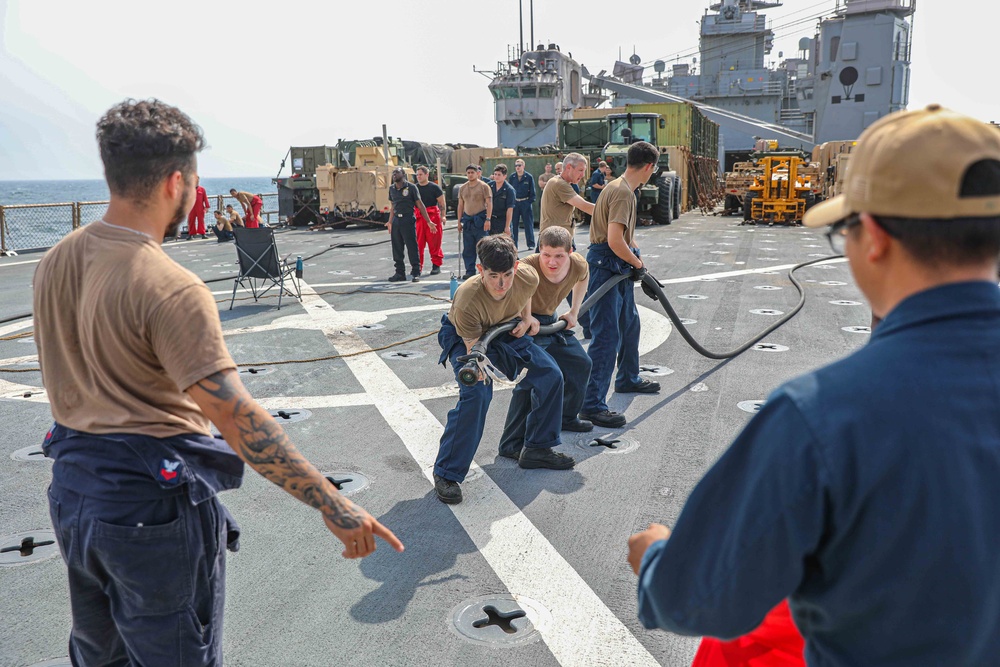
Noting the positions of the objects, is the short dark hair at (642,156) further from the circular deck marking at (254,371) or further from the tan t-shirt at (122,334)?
the tan t-shirt at (122,334)

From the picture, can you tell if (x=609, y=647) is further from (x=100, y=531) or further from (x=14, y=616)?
(x=14, y=616)

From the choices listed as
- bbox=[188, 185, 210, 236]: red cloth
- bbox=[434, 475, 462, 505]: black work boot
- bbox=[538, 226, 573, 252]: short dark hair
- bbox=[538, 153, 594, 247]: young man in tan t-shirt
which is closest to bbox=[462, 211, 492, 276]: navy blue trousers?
bbox=[538, 153, 594, 247]: young man in tan t-shirt

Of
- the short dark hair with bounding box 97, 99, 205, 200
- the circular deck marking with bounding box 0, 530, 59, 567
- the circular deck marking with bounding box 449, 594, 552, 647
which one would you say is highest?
the short dark hair with bounding box 97, 99, 205, 200

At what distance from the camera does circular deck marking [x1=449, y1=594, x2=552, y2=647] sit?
9.76 feet

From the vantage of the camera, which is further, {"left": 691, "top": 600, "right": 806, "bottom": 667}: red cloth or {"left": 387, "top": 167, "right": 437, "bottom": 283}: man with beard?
{"left": 387, "top": 167, "right": 437, "bottom": 283}: man with beard

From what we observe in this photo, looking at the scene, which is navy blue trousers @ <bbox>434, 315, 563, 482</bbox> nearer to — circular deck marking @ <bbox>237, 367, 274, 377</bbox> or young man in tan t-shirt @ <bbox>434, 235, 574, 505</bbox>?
young man in tan t-shirt @ <bbox>434, 235, 574, 505</bbox>

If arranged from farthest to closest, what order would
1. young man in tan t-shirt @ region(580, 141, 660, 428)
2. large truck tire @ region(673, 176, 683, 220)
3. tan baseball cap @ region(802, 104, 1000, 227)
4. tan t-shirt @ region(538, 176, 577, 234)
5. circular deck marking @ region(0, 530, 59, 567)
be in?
large truck tire @ region(673, 176, 683, 220)
tan t-shirt @ region(538, 176, 577, 234)
young man in tan t-shirt @ region(580, 141, 660, 428)
circular deck marking @ region(0, 530, 59, 567)
tan baseball cap @ region(802, 104, 1000, 227)

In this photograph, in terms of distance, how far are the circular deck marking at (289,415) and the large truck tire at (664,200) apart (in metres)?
17.8

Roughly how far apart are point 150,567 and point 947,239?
189 cm

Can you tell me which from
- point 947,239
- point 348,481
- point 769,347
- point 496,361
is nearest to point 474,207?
point 769,347

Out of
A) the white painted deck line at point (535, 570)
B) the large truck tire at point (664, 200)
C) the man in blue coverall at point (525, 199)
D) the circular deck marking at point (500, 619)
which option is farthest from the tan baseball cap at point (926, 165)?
the large truck tire at point (664, 200)

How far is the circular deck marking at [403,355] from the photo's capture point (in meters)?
7.41

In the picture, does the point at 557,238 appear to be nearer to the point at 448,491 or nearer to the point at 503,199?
the point at 448,491

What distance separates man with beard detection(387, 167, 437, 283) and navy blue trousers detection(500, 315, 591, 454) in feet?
24.3
